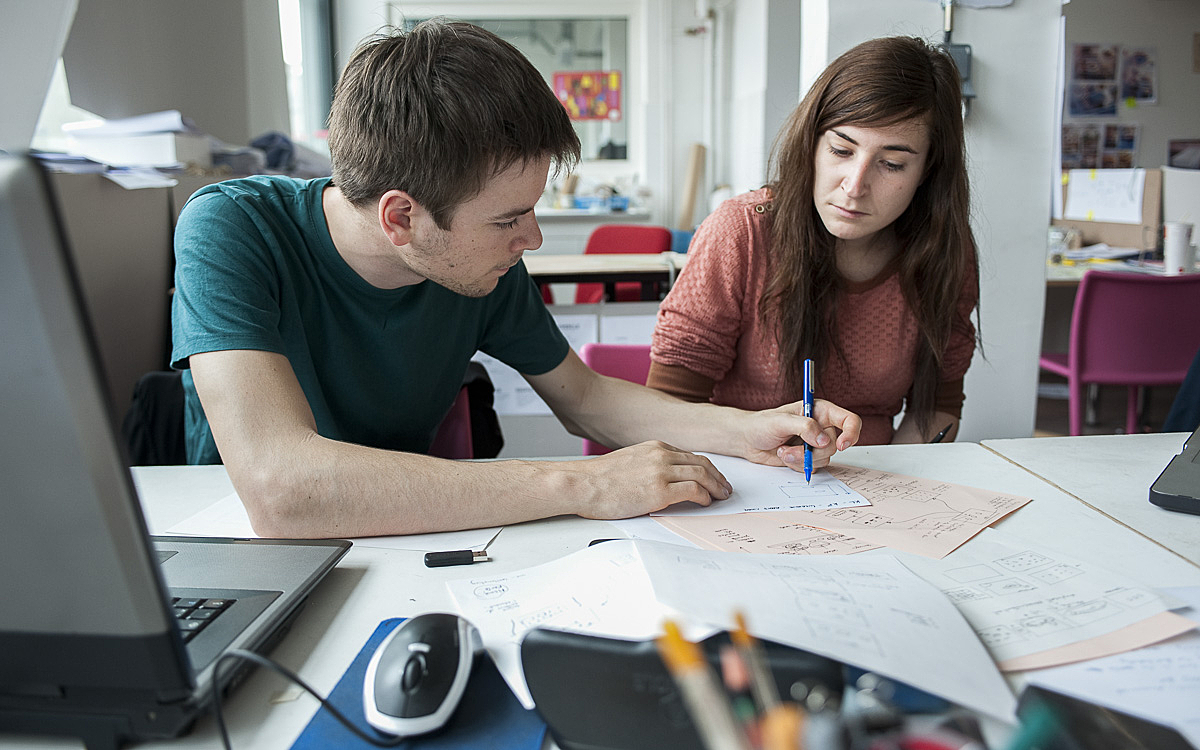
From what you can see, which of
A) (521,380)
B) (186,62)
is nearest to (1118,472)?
(521,380)

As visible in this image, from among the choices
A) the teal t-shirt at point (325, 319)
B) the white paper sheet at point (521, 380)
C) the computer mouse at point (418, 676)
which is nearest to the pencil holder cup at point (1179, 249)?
the white paper sheet at point (521, 380)

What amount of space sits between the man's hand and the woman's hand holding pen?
0.16 metres

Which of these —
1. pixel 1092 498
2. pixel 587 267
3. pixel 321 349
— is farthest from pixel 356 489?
pixel 587 267

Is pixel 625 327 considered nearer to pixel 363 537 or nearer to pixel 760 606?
pixel 363 537

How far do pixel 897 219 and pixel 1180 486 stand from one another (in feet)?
2.44

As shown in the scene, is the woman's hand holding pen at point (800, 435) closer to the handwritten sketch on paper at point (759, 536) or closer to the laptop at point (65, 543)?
the handwritten sketch on paper at point (759, 536)

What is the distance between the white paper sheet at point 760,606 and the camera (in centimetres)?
58

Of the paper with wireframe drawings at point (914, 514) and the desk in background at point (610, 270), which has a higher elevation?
the desk in background at point (610, 270)

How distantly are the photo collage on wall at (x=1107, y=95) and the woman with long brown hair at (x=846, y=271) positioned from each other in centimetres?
377

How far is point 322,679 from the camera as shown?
0.65 metres

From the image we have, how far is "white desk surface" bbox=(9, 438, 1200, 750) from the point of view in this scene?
23.7 inches

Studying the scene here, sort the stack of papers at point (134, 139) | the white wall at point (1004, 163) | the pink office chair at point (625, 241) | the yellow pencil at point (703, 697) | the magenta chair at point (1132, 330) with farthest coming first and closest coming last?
the pink office chair at point (625, 241), the magenta chair at point (1132, 330), the stack of papers at point (134, 139), the white wall at point (1004, 163), the yellow pencil at point (703, 697)

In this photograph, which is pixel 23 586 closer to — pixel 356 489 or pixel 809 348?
pixel 356 489

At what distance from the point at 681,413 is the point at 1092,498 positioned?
0.54m
